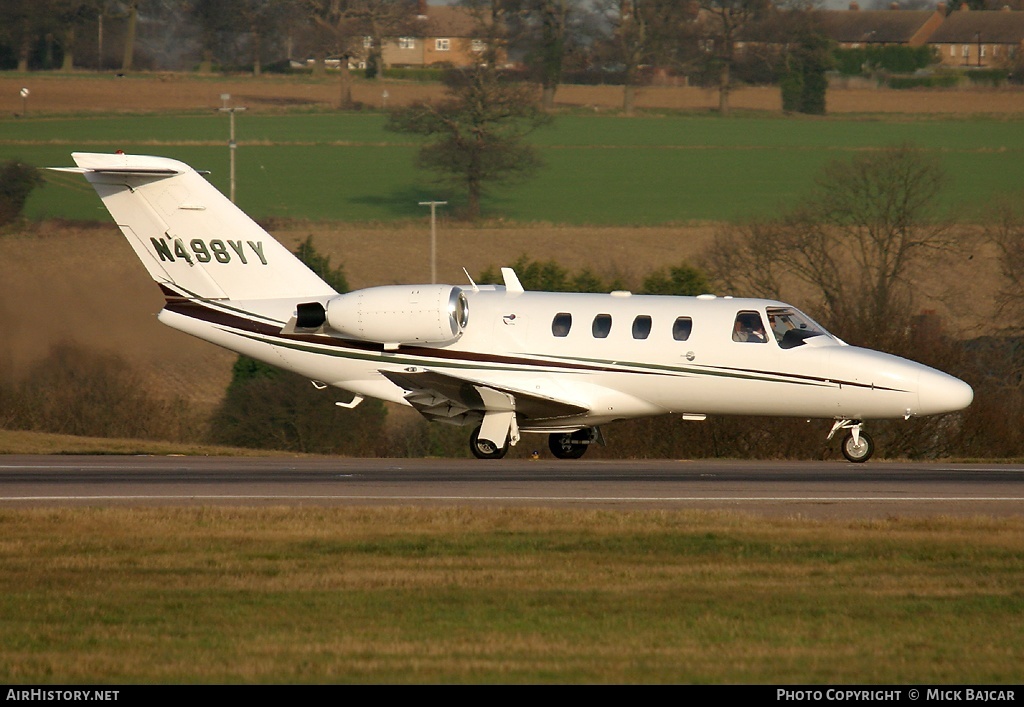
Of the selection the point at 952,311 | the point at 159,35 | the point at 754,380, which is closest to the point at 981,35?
the point at 159,35

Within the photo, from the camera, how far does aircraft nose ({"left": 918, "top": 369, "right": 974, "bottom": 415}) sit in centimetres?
2180

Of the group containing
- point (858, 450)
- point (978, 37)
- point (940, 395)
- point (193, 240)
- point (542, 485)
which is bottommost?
point (858, 450)

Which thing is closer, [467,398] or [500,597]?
[500,597]

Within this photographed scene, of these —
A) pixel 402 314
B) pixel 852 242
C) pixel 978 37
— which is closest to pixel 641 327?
pixel 402 314

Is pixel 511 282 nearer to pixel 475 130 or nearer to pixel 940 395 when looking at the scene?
pixel 940 395

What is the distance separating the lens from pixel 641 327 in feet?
75.3

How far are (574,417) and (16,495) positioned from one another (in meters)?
9.03

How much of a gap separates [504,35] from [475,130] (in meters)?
15.6

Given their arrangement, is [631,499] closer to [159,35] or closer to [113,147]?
[113,147]

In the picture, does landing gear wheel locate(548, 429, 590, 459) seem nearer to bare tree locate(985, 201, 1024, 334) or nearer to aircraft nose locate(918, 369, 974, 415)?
aircraft nose locate(918, 369, 974, 415)

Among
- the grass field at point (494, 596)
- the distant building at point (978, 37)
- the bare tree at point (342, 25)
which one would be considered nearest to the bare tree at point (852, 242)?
the grass field at point (494, 596)

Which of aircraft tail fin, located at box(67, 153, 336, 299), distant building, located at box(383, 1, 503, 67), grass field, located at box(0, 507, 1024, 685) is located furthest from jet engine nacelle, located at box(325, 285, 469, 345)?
distant building, located at box(383, 1, 503, 67)

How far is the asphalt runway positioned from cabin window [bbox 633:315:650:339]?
2050mm

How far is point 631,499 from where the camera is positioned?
17609 mm
